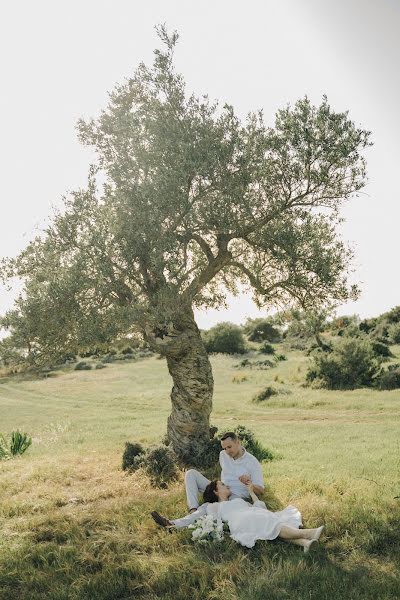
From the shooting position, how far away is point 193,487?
1027 cm

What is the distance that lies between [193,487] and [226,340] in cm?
5081

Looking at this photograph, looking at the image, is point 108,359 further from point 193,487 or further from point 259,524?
point 259,524

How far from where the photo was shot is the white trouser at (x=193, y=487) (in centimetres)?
1004

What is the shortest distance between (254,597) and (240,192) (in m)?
9.35

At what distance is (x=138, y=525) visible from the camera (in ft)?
31.2

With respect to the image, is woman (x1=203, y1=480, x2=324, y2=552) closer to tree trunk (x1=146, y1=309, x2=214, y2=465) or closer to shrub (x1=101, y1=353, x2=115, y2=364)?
tree trunk (x1=146, y1=309, x2=214, y2=465)

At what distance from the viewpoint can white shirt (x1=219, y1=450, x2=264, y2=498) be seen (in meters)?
10.1

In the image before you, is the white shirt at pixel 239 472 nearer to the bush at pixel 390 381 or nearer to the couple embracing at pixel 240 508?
the couple embracing at pixel 240 508

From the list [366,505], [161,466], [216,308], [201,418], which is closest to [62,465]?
[161,466]

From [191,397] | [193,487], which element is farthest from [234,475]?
[191,397]

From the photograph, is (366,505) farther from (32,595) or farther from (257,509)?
(32,595)

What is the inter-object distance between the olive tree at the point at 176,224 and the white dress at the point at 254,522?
5.07 m

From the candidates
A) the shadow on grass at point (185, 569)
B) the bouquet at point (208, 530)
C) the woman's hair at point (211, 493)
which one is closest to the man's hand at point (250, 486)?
the woman's hair at point (211, 493)

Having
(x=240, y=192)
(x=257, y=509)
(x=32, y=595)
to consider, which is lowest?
(x=32, y=595)
